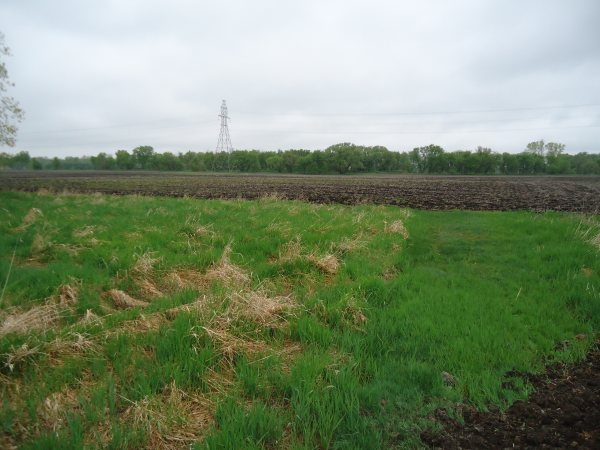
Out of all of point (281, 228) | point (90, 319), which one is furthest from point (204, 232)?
point (90, 319)

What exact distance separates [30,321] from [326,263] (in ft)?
17.1

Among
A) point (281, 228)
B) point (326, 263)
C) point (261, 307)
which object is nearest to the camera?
point (261, 307)

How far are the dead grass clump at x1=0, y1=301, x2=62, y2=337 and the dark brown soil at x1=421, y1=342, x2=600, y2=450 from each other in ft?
15.5

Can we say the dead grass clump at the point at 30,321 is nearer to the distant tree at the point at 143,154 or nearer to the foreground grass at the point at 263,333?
→ the foreground grass at the point at 263,333

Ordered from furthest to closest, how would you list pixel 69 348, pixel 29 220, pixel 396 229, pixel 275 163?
1. pixel 275 163
2. pixel 396 229
3. pixel 29 220
4. pixel 69 348

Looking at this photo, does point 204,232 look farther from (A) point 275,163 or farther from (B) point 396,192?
(A) point 275,163

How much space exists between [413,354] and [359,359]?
2.52 feet

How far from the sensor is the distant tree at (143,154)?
372 ft

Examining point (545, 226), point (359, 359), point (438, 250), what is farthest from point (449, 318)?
point (545, 226)

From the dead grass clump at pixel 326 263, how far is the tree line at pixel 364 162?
94.8 m

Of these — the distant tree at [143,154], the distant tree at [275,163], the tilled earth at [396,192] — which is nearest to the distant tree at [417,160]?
the distant tree at [275,163]

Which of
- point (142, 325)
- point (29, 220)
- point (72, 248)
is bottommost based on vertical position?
point (142, 325)

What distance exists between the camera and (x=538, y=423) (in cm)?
271

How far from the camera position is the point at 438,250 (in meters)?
8.88
